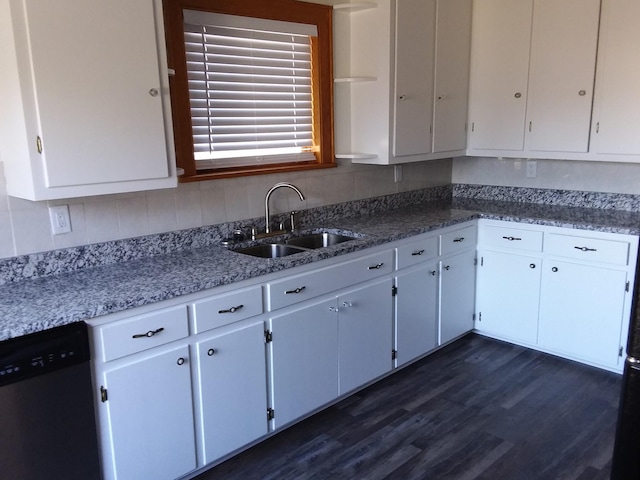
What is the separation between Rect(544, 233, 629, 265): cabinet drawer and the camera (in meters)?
3.05

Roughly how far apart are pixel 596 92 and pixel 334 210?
1758 millimetres

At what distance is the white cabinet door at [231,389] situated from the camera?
7.38 ft

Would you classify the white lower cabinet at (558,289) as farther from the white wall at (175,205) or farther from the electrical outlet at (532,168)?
the white wall at (175,205)

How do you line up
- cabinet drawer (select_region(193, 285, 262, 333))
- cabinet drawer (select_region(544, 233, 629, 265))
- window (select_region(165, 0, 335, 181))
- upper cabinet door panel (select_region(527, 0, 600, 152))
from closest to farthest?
cabinet drawer (select_region(193, 285, 262, 333)) → window (select_region(165, 0, 335, 181)) → cabinet drawer (select_region(544, 233, 629, 265)) → upper cabinet door panel (select_region(527, 0, 600, 152))

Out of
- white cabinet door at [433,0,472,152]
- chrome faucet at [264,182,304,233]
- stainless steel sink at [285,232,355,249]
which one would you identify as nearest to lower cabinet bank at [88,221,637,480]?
stainless steel sink at [285,232,355,249]

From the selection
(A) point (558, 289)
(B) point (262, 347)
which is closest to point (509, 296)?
(A) point (558, 289)

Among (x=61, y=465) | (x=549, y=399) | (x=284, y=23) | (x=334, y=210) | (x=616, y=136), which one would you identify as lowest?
(x=549, y=399)

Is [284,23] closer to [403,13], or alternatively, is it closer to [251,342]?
[403,13]

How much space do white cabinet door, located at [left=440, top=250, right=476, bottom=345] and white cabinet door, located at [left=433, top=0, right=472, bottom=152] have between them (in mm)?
804

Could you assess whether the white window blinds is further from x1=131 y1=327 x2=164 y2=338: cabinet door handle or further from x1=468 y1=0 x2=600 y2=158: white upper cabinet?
x1=468 y1=0 x2=600 y2=158: white upper cabinet

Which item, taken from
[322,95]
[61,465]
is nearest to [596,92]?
[322,95]

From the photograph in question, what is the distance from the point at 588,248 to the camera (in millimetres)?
3164

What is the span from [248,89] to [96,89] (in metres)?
1.01

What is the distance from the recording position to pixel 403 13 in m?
3.22
